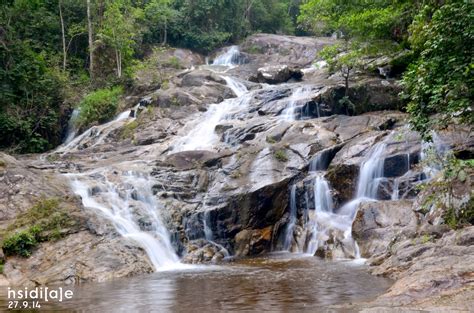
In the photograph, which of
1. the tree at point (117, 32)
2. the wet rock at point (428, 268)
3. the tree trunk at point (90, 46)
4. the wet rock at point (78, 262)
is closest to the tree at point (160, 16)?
the tree at point (117, 32)

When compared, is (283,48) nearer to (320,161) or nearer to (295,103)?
(295,103)

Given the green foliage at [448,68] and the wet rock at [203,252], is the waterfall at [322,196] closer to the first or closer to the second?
the wet rock at [203,252]

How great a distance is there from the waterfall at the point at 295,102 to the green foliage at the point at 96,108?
11.1m

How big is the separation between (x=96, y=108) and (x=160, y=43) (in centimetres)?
1539

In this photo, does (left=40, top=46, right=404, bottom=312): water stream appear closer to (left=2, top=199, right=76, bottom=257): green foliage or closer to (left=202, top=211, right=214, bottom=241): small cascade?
(left=202, top=211, right=214, bottom=241): small cascade

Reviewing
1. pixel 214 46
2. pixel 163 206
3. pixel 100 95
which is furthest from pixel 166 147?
pixel 214 46

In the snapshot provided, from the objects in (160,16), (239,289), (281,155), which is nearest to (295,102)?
(281,155)

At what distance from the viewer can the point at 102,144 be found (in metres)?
22.9

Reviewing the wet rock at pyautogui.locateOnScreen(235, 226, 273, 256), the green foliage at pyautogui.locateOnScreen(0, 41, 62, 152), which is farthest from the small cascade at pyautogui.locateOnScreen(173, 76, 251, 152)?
the green foliage at pyautogui.locateOnScreen(0, 41, 62, 152)

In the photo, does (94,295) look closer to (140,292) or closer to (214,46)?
(140,292)

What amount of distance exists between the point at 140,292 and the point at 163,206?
235 inches

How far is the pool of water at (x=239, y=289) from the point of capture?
25.7 feet

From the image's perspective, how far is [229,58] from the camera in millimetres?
39250

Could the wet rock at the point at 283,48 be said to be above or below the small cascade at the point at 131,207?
above
